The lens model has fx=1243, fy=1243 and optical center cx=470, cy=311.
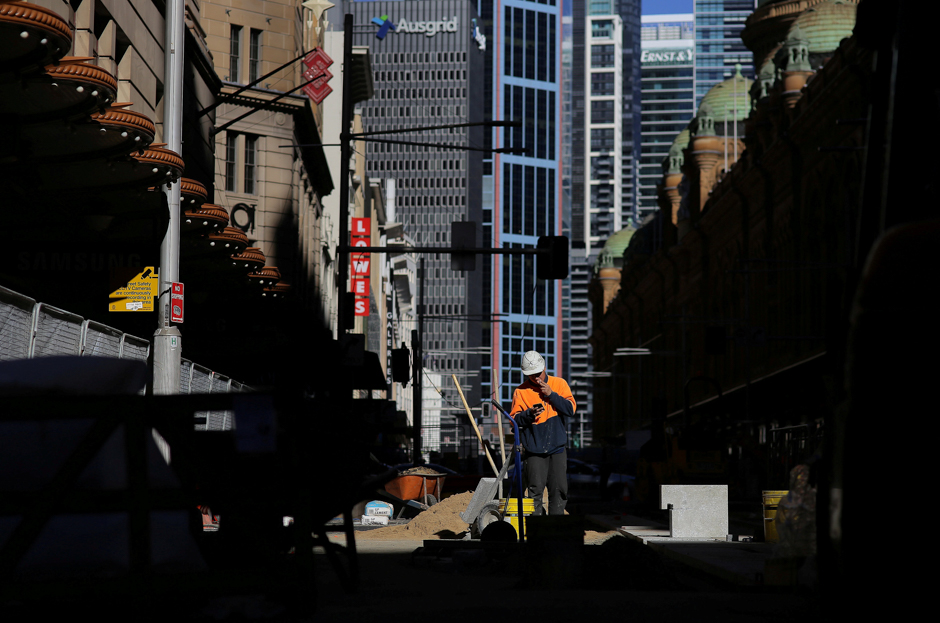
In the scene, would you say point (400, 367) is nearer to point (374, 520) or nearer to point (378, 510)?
point (378, 510)

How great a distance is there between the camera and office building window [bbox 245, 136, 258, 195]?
42.6 m

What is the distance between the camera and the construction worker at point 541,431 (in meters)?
11.8

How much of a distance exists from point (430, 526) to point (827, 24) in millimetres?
49572

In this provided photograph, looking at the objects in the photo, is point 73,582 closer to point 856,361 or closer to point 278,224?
point 856,361

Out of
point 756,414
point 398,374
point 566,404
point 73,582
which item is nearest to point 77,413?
point 73,582

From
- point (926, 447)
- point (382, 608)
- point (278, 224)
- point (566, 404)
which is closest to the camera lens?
point (926, 447)

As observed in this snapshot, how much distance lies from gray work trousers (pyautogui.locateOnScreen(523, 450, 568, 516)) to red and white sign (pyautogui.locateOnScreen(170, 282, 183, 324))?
6.09 metres

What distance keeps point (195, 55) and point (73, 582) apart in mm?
26247

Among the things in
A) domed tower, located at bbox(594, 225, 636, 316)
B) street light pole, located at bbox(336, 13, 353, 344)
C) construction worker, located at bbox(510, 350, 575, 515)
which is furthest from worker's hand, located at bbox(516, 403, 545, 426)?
domed tower, located at bbox(594, 225, 636, 316)

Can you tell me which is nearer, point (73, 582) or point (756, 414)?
Result: point (73, 582)

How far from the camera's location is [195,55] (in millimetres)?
30219

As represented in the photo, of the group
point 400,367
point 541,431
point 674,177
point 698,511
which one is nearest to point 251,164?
point 400,367

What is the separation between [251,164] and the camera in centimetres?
4288

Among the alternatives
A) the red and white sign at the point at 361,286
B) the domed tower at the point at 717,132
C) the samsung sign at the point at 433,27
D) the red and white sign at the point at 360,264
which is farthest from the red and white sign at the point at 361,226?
the samsung sign at the point at 433,27
